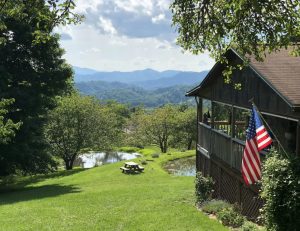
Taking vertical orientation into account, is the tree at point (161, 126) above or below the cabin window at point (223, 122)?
below

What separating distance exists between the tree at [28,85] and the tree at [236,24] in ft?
67.6

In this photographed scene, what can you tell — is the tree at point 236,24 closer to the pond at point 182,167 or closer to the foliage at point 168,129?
the pond at point 182,167

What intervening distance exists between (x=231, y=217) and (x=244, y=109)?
162 inches

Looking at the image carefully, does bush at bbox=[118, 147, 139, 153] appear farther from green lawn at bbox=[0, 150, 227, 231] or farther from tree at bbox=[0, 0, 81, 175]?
green lawn at bbox=[0, 150, 227, 231]

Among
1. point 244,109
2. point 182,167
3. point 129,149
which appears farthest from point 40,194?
point 129,149

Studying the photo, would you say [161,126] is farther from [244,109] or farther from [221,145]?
[244,109]

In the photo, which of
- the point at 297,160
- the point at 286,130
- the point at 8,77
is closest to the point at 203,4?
the point at 297,160

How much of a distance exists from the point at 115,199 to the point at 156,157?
2724 cm

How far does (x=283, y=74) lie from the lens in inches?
523

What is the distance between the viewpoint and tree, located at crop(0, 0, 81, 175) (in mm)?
29609

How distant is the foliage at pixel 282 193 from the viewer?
10133mm

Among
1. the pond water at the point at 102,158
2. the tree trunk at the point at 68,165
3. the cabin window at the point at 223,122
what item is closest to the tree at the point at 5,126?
the cabin window at the point at 223,122

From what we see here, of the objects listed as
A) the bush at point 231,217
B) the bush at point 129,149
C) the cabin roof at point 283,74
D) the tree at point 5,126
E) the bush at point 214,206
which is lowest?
the bush at point 129,149

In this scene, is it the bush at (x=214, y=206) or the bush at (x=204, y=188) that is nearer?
the bush at (x=214, y=206)
